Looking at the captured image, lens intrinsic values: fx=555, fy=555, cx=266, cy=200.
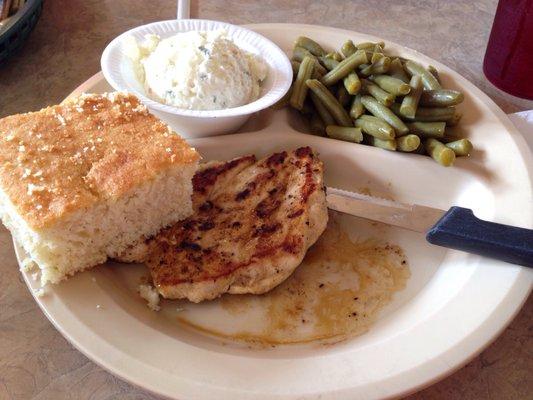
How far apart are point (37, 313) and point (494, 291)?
1.57 metres

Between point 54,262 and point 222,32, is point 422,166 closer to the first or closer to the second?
point 222,32

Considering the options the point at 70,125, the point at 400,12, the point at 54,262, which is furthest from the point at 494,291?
the point at 400,12

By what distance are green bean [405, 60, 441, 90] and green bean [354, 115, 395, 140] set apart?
325 mm

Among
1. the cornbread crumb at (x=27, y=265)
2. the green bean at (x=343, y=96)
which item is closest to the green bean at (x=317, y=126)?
the green bean at (x=343, y=96)

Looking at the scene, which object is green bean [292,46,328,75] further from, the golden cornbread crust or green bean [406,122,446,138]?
the golden cornbread crust

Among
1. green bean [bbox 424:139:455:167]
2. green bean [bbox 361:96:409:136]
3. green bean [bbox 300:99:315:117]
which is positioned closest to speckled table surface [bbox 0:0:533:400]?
green bean [bbox 424:139:455:167]

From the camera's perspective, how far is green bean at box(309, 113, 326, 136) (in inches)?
97.4

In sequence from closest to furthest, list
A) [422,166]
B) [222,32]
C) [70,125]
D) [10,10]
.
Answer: [70,125], [422,166], [222,32], [10,10]

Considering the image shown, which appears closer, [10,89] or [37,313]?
[37,313]

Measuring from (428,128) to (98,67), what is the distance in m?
1.84

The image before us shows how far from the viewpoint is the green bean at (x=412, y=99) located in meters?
2.30

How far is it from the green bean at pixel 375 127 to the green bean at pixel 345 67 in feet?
0.72

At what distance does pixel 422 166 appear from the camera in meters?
2.30

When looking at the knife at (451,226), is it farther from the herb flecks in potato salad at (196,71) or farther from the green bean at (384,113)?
the herb flecks in potato salad at (196,71)
